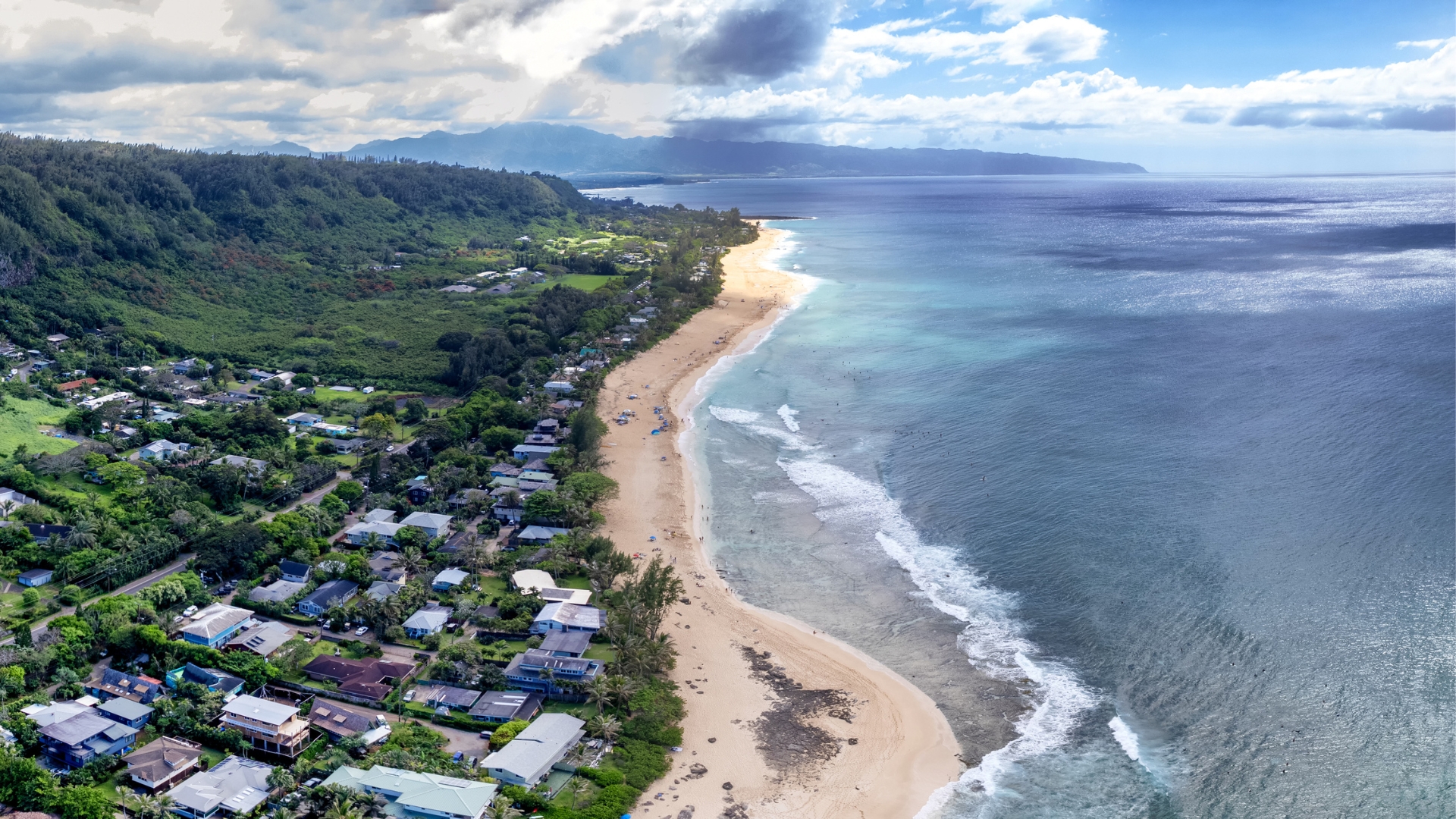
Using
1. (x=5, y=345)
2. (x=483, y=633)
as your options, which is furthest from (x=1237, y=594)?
(x=5, y=345)

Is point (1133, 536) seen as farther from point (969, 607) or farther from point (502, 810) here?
point (502, 810)

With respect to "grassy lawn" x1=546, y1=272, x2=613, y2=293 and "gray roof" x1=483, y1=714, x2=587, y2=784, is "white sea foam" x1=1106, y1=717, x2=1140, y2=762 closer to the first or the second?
"gray roof" x1=483, y1=714, x2=587, y2=784

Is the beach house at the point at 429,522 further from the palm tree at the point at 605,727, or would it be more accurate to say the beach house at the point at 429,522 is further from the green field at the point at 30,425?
the green field at the point at 30,425

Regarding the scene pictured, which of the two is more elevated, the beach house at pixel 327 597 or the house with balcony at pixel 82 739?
the beach house at pixel 327 597

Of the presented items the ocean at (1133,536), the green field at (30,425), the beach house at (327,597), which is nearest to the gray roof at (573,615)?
the ocean at (1133,536)

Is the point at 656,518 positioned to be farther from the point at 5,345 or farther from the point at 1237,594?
the point at 5,345

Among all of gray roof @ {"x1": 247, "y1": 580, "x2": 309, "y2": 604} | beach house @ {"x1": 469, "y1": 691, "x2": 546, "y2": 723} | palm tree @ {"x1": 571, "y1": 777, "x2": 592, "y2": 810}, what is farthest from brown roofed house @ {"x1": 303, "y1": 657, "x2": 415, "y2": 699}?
palm tree @ {"x1": 571, "y1": 777, "x2": 592, "y2": 810}
